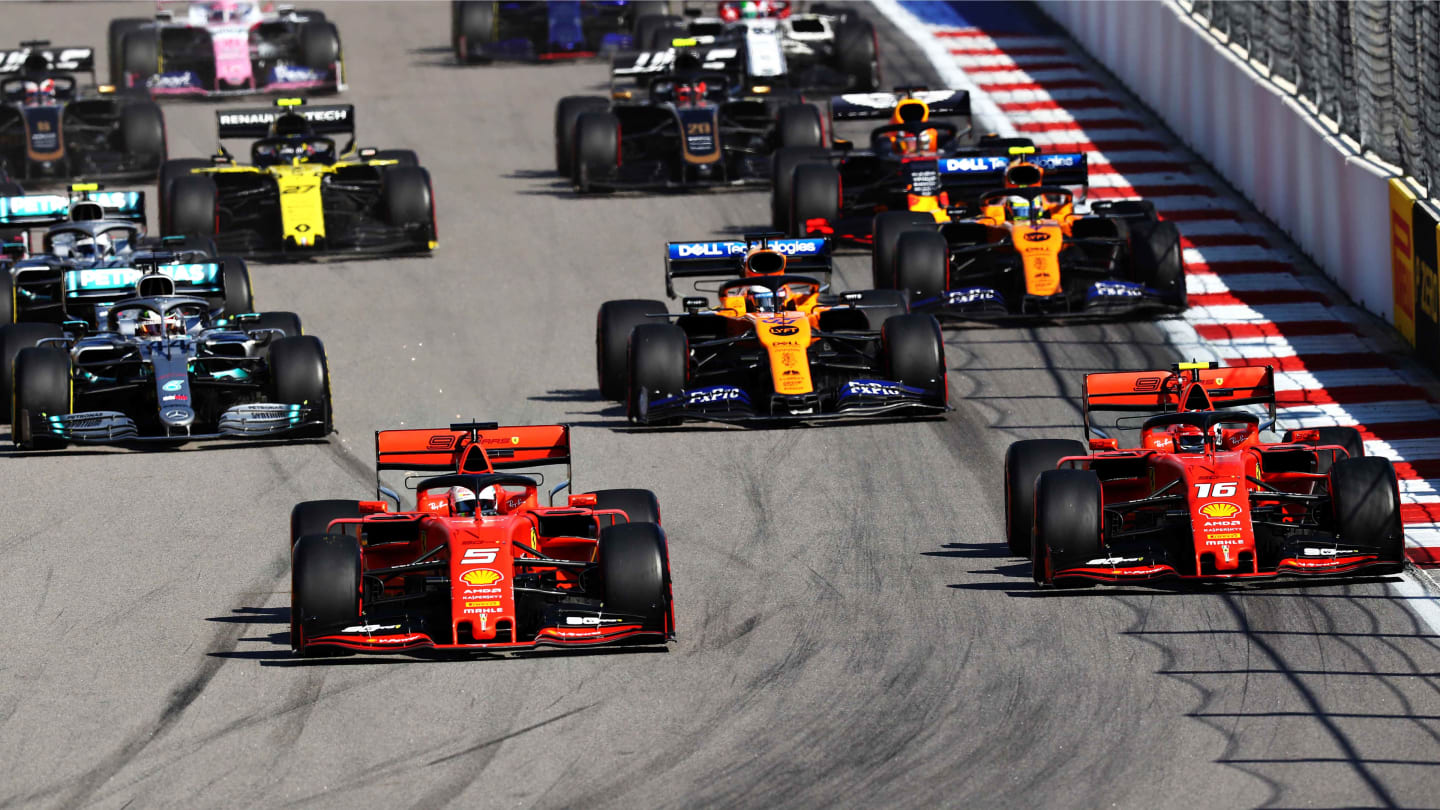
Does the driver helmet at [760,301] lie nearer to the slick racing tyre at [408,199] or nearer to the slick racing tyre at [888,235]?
the slick racing tyre at [888,235]

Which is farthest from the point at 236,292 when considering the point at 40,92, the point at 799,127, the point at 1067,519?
the point at 1067,519

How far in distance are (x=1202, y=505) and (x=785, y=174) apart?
14975 mm

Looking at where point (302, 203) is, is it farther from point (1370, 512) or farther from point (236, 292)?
point (1370, 512)

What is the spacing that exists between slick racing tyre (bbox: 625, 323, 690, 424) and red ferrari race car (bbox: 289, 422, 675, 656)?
561cm

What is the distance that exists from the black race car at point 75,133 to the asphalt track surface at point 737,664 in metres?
12.4

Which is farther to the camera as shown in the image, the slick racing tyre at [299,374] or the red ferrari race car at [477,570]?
the slick racing tyre at [299,374]

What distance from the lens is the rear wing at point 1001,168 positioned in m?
29.3

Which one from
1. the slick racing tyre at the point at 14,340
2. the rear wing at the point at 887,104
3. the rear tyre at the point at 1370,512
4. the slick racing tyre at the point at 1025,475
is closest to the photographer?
the rear tyre at the point at 1370,512

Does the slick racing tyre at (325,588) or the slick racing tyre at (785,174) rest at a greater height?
the slick racing tyre at (785,174)

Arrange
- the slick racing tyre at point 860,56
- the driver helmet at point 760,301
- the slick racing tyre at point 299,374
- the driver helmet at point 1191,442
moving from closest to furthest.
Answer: the driver helmet at point 1191,442
the slick racing tyre at point 299,374
the driver helmet at point 760,301
the slick racing tyre at point 860,56

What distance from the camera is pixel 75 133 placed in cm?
3703

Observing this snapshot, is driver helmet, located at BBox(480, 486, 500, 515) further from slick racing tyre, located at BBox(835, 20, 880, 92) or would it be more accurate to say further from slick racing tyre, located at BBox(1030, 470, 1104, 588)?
slick racing tyre, located at BBox(835, 20, 880, 92)

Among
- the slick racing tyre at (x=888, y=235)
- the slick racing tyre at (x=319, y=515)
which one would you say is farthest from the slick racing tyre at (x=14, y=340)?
the slick racing tyre at (x=888, y=235)

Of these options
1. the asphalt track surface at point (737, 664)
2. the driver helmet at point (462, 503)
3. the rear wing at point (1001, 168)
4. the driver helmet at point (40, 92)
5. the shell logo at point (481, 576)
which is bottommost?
the asphalt track surface at point (737, 664)
